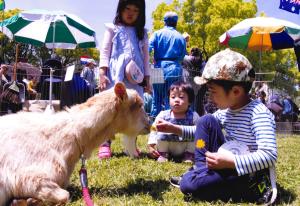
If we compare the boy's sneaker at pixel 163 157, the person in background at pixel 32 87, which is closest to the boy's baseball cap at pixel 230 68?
the boy's sneaker at pixel 163 157

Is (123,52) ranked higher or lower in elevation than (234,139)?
higher

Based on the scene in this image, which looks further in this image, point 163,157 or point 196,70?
point 196,70

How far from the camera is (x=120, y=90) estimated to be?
136 inches

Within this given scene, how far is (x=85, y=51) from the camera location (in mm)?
51281

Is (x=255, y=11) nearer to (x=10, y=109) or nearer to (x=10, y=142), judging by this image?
(x=10, y=109)

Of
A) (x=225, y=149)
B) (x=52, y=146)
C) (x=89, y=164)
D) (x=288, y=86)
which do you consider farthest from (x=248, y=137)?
(x=288, y=86)

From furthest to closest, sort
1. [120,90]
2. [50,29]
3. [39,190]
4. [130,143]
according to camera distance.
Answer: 1. [50,29]
2. [130,143]
3. [120,90]
4. [39,190]

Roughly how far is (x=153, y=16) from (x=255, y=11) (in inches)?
374

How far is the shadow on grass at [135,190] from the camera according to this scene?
11.7ft

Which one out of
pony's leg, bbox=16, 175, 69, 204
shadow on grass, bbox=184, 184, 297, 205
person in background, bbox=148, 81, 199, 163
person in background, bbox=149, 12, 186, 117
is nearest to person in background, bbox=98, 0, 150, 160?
person in background, bbox=148, 81, 199, 163

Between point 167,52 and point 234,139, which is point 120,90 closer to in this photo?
point 234,139

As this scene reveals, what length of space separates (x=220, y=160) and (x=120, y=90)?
992 mm

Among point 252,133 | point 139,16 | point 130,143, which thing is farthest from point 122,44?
point 252,133

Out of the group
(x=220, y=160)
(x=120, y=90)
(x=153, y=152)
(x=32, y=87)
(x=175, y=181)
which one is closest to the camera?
(x=220, y=160)
